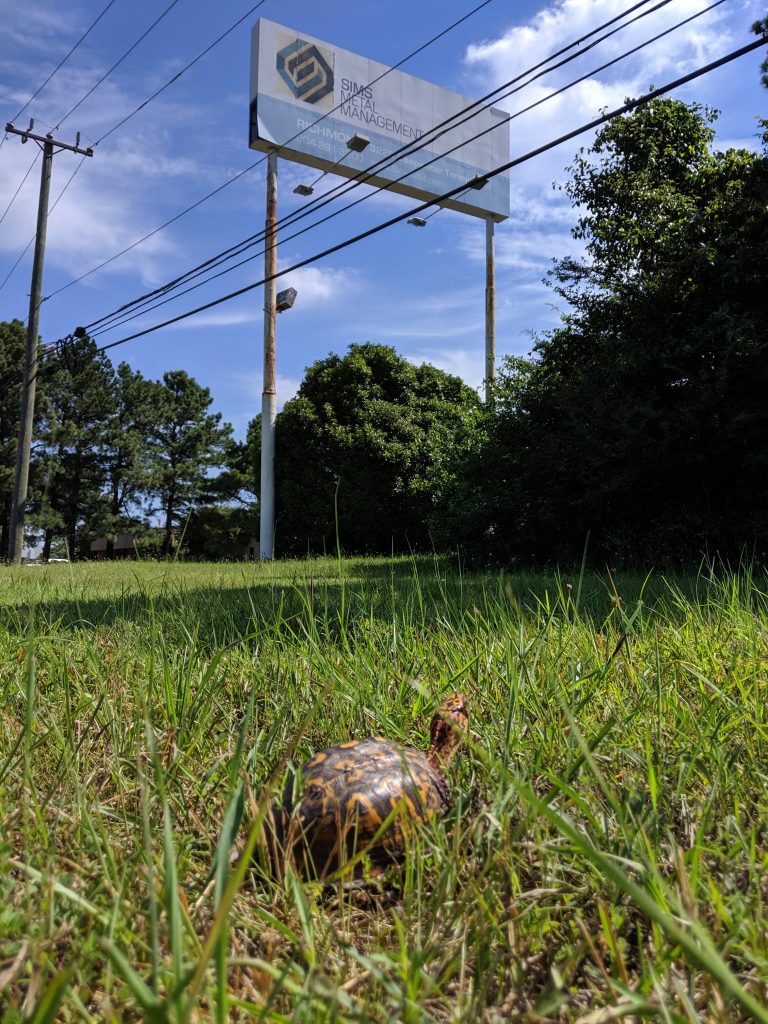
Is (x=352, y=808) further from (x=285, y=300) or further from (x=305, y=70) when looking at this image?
(x=305, y=70)

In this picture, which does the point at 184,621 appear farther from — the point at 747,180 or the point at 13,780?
the point at 747,180

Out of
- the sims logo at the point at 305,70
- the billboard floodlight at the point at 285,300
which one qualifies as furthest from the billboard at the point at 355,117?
the billboard floodlight at the point at 285,300

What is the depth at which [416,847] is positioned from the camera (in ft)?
4.22

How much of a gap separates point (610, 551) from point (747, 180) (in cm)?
466

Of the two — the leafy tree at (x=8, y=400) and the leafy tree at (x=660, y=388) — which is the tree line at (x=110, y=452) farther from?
the leafy tree at (x=660, y=388)

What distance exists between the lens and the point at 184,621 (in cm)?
339

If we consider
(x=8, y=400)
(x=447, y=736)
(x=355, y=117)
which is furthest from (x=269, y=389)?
(x=8, y=400)

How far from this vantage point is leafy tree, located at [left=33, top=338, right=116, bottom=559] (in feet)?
114

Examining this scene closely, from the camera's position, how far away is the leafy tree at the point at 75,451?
34781mm

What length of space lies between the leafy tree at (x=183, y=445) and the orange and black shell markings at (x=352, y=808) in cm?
3606

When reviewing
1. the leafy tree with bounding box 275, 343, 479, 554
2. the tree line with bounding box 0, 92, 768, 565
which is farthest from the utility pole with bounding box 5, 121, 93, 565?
the leafy tree with bounding box 275, 343, 479, 554

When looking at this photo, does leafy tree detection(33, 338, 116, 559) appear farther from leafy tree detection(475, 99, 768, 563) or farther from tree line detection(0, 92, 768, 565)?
leafy tree detection(475, 99, 768, 563)

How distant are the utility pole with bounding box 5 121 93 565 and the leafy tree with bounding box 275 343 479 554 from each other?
6469mm

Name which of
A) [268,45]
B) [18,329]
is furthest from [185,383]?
[268,45]
